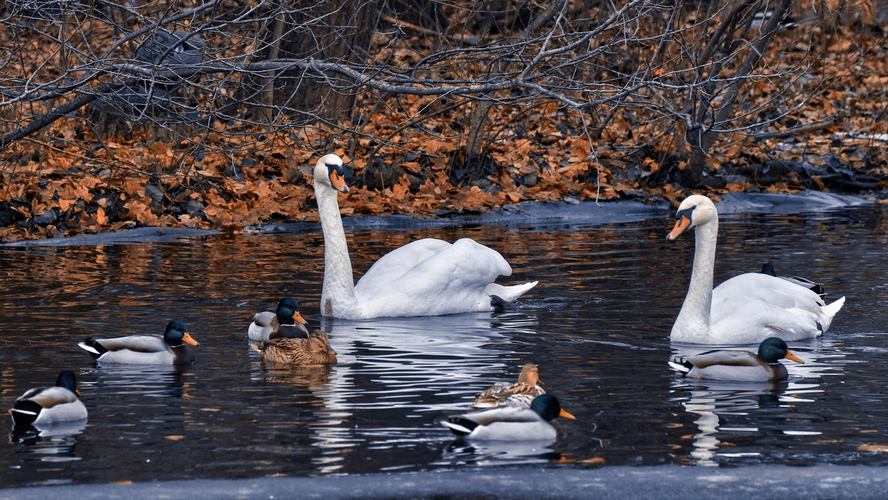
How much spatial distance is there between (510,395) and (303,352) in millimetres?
1945

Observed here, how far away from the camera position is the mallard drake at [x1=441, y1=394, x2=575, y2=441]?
5.75 m

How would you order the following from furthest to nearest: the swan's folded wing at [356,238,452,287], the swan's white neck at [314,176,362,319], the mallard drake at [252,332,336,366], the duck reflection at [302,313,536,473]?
the swan's folded wing at [356,238,452,287]
the swan's white neck at [314,176,362,319]
the mallard drake at [252,332,336,366]
the duck reflection at [302,313,536,473]

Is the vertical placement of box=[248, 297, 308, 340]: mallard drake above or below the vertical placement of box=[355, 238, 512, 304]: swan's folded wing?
below

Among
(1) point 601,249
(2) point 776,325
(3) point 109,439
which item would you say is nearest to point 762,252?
(1) point 601,249

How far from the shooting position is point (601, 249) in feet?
44.1

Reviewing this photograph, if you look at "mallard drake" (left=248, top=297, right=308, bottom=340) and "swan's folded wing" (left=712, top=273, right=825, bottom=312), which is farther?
"swan's folded wing" (left=712, top=273, right=825, bottom=312)

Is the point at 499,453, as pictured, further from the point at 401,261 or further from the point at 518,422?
the point at 401,261

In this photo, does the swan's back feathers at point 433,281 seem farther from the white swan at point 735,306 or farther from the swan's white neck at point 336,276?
the white swan at point 735,306

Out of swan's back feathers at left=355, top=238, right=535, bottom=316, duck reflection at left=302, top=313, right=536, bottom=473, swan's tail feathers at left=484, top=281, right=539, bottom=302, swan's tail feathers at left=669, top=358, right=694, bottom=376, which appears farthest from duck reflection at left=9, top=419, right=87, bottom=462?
swan's tail feathers at left=484, top=281, right=539, bottom=302

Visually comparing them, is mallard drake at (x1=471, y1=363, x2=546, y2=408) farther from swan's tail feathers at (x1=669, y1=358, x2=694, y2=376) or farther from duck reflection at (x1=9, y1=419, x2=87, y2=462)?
duck reflection at (x1=9, y1=419, x2=87, y2=462)

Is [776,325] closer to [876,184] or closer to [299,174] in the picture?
[299,174]

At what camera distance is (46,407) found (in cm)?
597

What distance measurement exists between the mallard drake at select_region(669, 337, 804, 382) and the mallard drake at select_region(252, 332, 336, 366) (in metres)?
2.21

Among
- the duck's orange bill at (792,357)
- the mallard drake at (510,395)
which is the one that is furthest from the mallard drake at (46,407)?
the duck's orange bill at (792,357)
